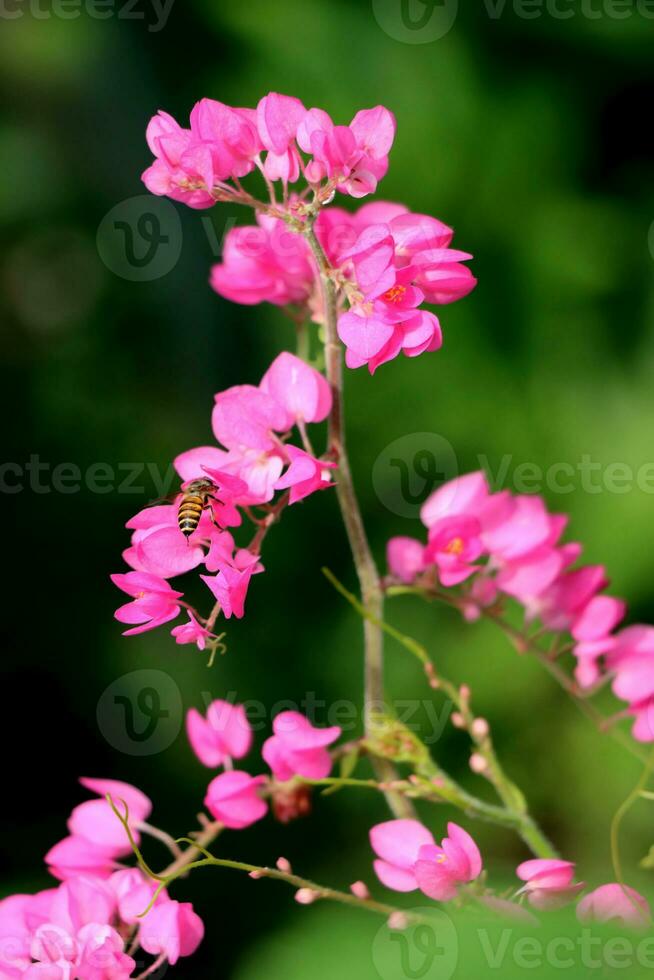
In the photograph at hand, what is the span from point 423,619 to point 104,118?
1.02 meters

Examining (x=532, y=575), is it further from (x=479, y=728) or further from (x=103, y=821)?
(x=103, y=821)

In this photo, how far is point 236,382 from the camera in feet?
6.16

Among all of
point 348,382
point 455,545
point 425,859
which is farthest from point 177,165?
point 348,382

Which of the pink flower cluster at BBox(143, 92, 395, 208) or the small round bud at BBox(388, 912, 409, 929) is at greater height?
the pink flower cluster at BBox(143, 92, 395, 208)

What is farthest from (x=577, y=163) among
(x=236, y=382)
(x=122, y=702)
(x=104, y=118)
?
(x=122, y=702)

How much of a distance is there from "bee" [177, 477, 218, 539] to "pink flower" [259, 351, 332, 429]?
2.5 inches

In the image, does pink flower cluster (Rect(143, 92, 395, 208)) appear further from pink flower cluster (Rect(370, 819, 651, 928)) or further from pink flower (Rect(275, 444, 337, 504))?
pink flower cluster (Rect(370, 819, 651, 928))

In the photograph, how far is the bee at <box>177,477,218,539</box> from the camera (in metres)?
0.65

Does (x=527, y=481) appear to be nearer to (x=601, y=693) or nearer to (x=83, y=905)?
(x=601, y=693)

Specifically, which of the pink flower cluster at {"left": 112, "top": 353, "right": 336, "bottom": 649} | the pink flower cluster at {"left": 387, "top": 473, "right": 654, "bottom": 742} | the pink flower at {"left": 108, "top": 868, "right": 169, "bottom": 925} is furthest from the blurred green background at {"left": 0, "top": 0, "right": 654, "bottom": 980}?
the pink flower cluster at {"left": 112, "top": 353, "right": 336, "bottom": 649}

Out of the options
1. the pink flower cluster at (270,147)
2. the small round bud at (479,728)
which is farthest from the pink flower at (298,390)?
the small round bud at (479,728)

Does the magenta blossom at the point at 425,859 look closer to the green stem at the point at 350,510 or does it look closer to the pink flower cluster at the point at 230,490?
the green stem at the point at 350,510

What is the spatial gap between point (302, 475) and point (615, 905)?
11.1 inches

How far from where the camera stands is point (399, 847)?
0.68 m
